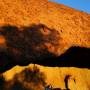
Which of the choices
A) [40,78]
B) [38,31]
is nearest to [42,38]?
[38,31]

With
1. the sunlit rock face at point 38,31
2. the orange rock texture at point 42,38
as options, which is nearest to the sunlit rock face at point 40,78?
the orange rock texture at point 42,38

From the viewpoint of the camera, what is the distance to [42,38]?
74.6 ft

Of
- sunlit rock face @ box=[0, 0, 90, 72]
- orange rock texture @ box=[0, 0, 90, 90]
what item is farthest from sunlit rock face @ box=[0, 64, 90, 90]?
sunlit rock face @ box=[0, 0, 90, 72]

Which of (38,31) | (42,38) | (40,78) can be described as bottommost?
(40,78)

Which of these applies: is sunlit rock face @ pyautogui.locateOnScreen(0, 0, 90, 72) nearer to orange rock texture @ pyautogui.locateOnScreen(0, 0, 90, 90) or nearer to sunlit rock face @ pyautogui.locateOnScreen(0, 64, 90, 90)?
orange rock texture @ pyautogui.locateOnScreen(0, 0, 90, 90)

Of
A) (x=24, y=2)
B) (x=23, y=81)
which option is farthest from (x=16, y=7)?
(x=23, y=81)

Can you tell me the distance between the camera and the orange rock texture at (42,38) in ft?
62.8

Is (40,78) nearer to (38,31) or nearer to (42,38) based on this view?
(42,38)

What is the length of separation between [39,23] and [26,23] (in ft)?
3.15

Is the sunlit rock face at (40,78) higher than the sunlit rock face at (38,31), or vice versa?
the sunlit rock face at (38,31)

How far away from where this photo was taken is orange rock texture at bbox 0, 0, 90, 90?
19.2 m

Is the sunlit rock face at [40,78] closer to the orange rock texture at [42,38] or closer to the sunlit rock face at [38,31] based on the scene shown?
the orange rock texture at [42,38]

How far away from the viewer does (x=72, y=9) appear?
28656 mm

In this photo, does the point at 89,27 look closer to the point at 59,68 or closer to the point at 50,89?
the point at 59,68
